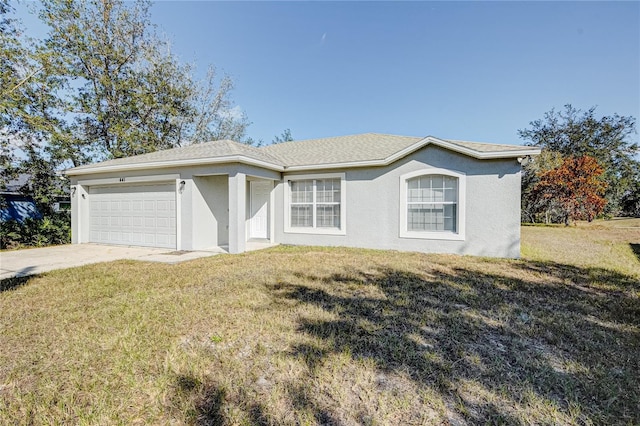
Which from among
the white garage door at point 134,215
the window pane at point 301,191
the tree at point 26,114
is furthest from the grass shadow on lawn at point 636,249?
the tree at point 26,114

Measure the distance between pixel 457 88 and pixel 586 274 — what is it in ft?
41.6

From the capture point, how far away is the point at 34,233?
12.7 meters

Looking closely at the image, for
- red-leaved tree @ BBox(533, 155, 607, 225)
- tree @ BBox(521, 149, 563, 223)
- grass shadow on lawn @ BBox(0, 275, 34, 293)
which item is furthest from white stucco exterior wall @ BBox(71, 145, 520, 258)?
tree @ BBox(521, 149, 563, 223)

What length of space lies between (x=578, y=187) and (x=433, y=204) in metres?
15.0

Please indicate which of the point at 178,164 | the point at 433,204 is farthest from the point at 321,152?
the point at 178,164

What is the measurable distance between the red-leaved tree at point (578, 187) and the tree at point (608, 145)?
12.6m

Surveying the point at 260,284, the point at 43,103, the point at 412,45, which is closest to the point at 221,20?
the point at 412,45

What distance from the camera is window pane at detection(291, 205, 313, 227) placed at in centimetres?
1129

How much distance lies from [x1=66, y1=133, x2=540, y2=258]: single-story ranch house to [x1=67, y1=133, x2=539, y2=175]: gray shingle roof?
0.05 metres

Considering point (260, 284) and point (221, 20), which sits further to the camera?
point (221, 20)

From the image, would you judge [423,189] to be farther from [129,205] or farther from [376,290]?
[129,205]

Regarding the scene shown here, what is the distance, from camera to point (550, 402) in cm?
244

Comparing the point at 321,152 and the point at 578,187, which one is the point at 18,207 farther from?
the point at 578,187

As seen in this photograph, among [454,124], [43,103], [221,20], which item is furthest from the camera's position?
[454,124]
